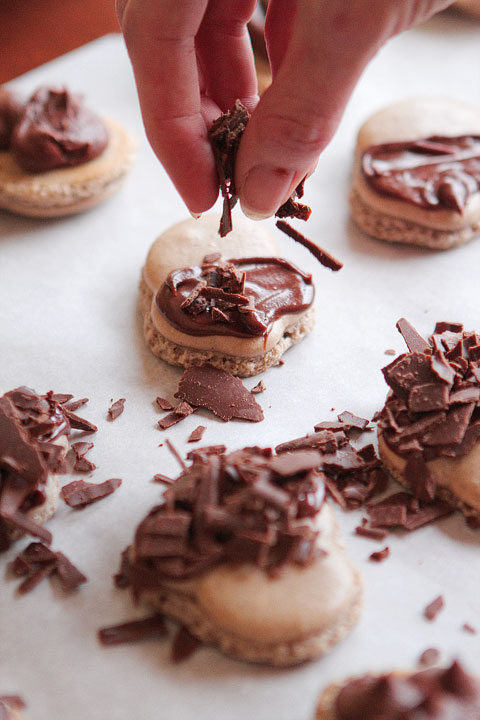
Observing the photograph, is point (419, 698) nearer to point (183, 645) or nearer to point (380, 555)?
point (380, 555)

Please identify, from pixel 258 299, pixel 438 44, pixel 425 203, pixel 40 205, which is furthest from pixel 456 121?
pixel 40 205

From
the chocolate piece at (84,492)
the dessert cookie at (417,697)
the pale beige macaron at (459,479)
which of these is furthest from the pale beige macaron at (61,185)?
the dessert cookie at (417,697)

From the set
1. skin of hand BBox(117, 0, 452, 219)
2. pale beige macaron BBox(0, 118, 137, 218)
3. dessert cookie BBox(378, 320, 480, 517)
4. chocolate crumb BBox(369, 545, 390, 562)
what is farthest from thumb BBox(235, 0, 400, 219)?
pale beige macaron BBox(0, 118, 137, 218)

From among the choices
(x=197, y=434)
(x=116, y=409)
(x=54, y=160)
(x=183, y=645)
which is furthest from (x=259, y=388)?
(x=54, y=160)

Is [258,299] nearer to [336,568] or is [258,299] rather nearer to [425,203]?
[425,203]

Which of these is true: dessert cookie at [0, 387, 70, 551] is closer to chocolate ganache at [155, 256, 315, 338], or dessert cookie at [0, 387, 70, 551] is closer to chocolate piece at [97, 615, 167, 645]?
chocolate piece at [97, 615, 167, 645]
